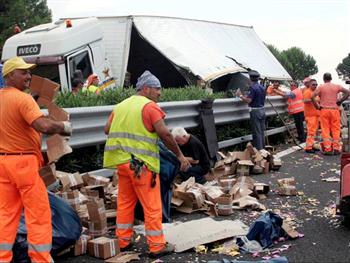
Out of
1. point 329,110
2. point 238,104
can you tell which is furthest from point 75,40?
point 329,110

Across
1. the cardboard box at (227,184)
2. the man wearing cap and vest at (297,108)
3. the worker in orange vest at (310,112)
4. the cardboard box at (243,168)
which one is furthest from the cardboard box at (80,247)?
the man wearing cap and vest at (297,108)

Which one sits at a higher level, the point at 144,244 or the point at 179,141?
the point at 179,141

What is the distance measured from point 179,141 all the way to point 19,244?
10.8ft

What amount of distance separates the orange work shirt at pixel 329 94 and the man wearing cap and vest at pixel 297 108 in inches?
50.8

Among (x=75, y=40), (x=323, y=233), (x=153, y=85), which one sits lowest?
(x=323, y=233)

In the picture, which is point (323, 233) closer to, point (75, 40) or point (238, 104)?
point (238, 104)

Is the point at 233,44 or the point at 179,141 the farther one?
the point at 233,44

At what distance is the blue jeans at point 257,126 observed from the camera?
10.4 metres

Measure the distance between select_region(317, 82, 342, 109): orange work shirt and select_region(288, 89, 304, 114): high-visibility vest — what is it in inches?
50.8

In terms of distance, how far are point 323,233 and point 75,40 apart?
713 centimetres

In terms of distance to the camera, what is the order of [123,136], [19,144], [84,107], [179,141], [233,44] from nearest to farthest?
[19,144] → [123,136] → [84,107] → [179,141] → [233,44]

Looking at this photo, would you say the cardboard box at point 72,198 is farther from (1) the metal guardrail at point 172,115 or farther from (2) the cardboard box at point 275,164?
(2) the cardboard box at point 275,164

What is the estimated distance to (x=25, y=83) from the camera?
4320 mm

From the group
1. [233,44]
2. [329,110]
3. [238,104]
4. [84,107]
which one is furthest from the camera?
[233,44]
